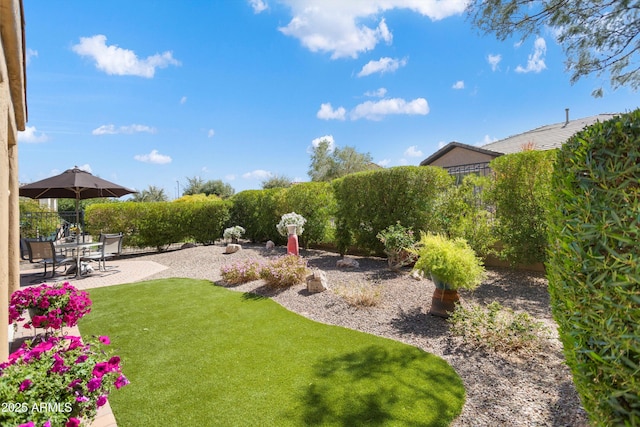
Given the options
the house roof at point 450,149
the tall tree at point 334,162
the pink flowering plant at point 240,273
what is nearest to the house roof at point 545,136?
the house roof at point 450,149

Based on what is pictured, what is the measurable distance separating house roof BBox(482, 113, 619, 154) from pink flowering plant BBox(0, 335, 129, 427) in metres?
18.0

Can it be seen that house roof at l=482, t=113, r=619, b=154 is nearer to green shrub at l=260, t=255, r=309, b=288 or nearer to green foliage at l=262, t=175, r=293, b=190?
green shrub at l=260, t=255, r=309, b=288

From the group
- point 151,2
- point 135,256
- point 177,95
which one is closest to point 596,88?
point 151,2

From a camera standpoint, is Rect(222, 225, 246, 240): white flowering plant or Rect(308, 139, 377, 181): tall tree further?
Rect(308, 139, 377, 181): tall tree

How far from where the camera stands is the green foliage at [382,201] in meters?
8.48

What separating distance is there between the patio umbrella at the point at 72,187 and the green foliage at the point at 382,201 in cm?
753

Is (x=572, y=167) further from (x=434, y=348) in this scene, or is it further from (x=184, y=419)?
(x=184, y=419)

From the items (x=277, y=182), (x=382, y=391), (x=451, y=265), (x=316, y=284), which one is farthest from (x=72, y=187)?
(x=277, y=182)

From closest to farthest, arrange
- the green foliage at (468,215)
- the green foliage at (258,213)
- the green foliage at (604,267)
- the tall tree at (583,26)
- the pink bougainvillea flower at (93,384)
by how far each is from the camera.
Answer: the green foliage at (604,267), the pink bougainvillea flower at (93,384), the tall tree at (583,26), the green foliage at (468,215), the green foliage at (258,213)

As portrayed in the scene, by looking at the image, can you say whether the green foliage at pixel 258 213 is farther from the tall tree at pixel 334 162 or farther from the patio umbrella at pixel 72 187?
the tall tree at pixel 334 162

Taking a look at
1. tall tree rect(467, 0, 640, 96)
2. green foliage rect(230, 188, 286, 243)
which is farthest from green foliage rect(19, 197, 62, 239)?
tall tree rect(467, 0, 640, 96)

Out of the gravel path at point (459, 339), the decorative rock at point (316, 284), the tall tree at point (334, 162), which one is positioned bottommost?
the gravel path at point (459, 339)

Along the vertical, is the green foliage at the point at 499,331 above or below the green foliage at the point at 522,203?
below

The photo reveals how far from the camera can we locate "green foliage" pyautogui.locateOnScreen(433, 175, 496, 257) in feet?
25.0
